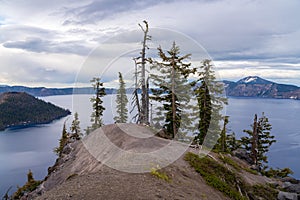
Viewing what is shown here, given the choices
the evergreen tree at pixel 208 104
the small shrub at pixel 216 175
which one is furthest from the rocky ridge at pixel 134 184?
the evergreen tree at pixel 208 104

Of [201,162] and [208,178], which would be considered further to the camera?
[201,162]

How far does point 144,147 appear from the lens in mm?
15930

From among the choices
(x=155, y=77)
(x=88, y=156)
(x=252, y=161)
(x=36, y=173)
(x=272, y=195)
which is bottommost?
(x=36, y=173)

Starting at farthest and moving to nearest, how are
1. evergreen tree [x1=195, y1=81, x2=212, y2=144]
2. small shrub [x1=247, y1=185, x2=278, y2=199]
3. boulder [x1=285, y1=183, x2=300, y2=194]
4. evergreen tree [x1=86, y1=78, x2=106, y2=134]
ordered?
evergreen tree [x1=86, y1=78, x2=106, y2=134]
evergreen tree [x1=195, y1=81, x2=212, y2=144]
boulder [x1=285, y1=183, x2=300, y2=194]
small shrub [x1=247, y1=185, x2=278, y2=199]

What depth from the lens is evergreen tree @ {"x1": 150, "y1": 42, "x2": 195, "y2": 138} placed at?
2620 cm

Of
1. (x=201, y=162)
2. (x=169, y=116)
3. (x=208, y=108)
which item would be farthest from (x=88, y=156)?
(x=208, y=108)

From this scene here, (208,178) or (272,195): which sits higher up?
(208,178)

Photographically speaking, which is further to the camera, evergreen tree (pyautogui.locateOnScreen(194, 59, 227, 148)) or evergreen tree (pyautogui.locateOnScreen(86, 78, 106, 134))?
evergreen tree (pyautogui.locateOnScreen(86, 78, 106, 134))

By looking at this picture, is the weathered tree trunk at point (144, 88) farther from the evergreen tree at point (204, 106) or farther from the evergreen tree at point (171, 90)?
the evergreen tree at point (204, 106)

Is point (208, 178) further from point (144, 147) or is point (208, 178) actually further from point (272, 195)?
point (272, 195)

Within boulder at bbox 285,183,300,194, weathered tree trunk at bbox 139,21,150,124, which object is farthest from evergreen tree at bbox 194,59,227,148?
boulder at bbox 285,183,300,194

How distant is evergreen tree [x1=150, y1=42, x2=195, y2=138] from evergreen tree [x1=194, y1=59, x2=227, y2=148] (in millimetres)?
3021

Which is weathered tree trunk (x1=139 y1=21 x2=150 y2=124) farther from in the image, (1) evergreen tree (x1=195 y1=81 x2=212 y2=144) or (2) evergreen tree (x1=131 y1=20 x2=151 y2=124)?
(1) evergreen tree (x1=195 y1=81 x2=212 y2=144)

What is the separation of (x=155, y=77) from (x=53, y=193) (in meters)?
16.4
